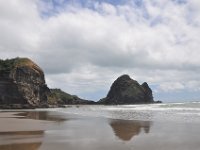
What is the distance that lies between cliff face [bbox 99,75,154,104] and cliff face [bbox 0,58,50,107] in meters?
62.2

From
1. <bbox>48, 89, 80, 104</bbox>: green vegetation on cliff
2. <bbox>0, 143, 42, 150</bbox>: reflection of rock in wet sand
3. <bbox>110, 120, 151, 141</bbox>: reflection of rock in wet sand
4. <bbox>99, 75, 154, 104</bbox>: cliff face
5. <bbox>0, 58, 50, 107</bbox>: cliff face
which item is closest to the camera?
<bbox>0, 143, 42, 150</bbox>: reflection of rock in wet sand

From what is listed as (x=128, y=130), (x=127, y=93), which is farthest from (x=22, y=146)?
(x=127, y=93)

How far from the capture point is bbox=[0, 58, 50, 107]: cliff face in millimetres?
93625

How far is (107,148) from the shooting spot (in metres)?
15.3

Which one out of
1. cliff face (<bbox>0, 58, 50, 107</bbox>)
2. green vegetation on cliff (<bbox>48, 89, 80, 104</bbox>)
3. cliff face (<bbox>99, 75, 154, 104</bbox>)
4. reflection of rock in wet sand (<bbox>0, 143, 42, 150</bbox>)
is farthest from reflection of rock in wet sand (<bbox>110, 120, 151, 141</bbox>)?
cliff face (<bbox>99, 75, 154, 104</bbox>)

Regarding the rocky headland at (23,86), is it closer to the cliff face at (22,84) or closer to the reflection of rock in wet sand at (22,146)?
the cliff face at (22,84)

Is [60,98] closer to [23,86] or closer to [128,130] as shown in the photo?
[23,86]

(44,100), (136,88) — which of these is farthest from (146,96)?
(44,100)

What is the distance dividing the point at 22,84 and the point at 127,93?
7820 cm

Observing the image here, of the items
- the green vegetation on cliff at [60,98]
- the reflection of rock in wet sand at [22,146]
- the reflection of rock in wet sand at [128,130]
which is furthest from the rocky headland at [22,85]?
→ the reflection of rock in wet sand at [22,146]

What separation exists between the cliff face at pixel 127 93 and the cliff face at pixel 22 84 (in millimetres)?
62203

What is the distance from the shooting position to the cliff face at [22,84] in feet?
307

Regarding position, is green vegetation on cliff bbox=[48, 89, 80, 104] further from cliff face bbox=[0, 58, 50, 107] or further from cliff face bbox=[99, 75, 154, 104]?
cliff face bbox=[99, 75, 154, 104]

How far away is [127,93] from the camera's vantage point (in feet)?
550
